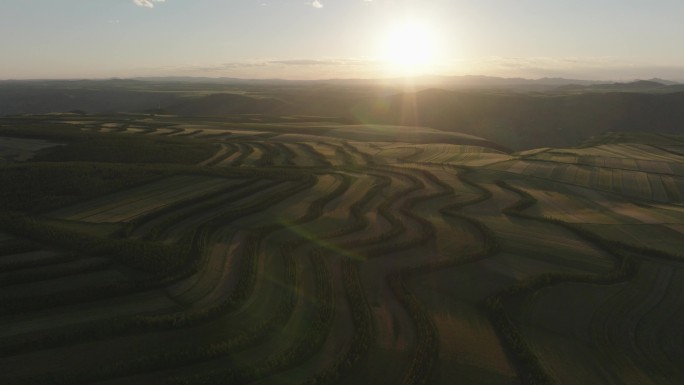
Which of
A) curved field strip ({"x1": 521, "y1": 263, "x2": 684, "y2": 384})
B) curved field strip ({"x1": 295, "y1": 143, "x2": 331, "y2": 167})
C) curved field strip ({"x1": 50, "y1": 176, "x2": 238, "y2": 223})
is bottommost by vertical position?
curved field strip ({"x1": 521, "y1": 263, "x2": 684, "y2": 384})

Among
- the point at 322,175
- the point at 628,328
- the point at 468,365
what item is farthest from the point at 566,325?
the point at 322,175

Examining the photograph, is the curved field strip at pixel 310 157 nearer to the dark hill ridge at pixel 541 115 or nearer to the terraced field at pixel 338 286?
the terraced field at pixel 338 286

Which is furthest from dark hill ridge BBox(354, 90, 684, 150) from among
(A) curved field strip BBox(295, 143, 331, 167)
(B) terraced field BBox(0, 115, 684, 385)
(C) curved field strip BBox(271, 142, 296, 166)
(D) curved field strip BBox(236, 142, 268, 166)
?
(B) terraced field BBox(0, 115, 684, 385)

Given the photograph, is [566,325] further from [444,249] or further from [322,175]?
[322,175]

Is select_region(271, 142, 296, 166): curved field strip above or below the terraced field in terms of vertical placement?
above

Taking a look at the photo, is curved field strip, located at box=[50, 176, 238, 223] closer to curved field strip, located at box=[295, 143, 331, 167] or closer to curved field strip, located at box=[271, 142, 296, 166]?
curved field strip, located at box=[271, 142, 296, 166]

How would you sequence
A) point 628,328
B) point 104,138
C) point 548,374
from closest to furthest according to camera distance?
point 548,374
point 628,328
point 104,138

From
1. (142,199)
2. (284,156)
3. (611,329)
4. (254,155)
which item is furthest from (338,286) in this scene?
(254,155)

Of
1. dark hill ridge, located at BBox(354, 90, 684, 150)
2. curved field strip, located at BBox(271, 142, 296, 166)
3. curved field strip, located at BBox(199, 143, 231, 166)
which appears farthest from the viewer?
dark hill ridge, located at BBox(354, 90, 684, 150)

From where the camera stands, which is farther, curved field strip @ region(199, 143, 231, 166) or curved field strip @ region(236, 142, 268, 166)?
curved field strip @ region(236, 142, 268, 166)
